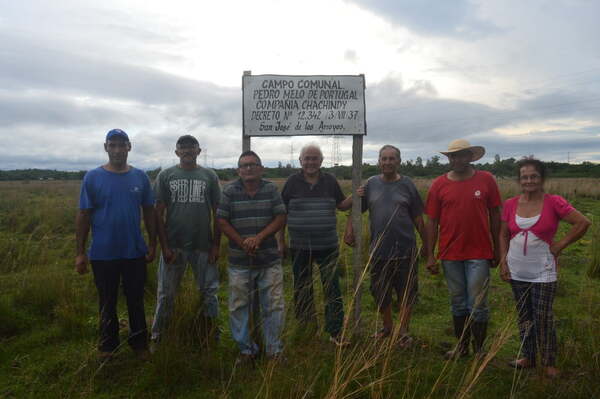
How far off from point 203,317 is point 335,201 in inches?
67.1

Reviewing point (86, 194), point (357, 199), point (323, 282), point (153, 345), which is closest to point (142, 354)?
point (153, 345)

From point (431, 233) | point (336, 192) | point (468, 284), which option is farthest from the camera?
point (336, 192)

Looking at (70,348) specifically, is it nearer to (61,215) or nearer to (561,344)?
(561,344)

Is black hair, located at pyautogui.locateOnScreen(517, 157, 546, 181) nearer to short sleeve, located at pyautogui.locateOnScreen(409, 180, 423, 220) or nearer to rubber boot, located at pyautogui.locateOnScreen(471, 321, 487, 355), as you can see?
short sleeve, located at pyautogui.locateOnScreen(409, 180, 423, 220)

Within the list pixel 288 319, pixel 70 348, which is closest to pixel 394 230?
pixel 288 319

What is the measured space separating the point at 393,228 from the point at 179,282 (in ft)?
6.96

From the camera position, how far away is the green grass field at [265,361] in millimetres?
2822

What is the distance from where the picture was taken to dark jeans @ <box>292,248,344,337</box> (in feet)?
13.0

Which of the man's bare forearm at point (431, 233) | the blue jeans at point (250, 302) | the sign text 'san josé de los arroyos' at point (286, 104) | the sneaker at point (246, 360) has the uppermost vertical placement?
the sign text 'san josé de los arroyos' at point (286, 104)

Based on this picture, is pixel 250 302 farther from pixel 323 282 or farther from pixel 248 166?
pixel 248 166

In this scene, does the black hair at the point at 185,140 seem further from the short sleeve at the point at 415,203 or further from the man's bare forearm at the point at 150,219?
the short sleeve at the point at 415,203

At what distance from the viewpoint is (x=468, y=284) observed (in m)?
3.82

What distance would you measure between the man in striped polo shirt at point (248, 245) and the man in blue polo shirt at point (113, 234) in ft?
2.65

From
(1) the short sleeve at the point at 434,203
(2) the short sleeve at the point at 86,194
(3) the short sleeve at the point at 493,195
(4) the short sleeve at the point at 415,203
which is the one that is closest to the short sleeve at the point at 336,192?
(4) the short sleeve at the point at 415,203
